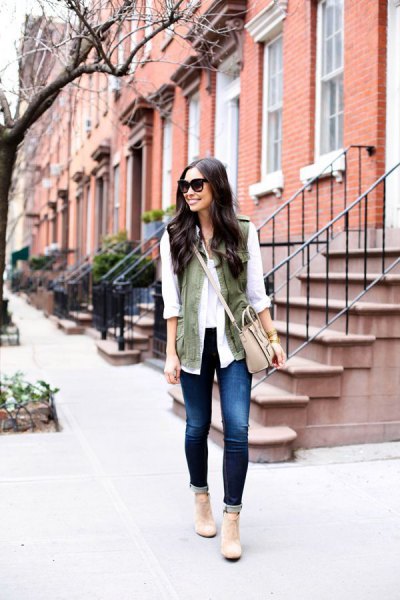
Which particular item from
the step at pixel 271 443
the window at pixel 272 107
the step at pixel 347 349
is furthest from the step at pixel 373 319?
the window at pixel 272 107

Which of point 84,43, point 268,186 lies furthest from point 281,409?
point 268,186

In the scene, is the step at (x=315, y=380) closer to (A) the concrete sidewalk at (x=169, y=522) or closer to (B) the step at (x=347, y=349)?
(B) the step at (x=347, y=349)

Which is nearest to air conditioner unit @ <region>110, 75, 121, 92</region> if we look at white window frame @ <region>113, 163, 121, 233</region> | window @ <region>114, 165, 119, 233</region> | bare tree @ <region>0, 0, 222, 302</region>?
bare tree @ <region>0, 0, 222, 302</region>

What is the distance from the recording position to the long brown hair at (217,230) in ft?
13.4

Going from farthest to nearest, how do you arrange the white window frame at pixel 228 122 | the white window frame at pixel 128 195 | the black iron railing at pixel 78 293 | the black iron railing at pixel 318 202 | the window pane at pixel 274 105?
the white window frame at pixel 128 195 < the black iron railing at pixel 78 293 < the white window frame at pixel 228 122 < the window pane at pixel 274 105 < the black iron railing at pixel 318 202

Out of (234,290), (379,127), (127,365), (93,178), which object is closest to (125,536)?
(234,290)

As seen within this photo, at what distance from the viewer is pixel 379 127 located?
805cm

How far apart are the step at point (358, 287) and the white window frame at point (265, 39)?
2682 millimetres

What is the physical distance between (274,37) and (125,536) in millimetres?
8451

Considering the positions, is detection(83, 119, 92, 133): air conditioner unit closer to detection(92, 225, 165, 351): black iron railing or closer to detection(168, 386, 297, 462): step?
detection(92, 225, 165, 351): black iron railing

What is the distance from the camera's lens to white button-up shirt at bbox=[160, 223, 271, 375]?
4.02 metres

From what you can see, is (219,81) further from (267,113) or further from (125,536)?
(125,536)

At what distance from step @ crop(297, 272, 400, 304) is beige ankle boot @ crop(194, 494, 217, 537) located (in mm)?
2962

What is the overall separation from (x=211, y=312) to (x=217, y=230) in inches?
16.9
